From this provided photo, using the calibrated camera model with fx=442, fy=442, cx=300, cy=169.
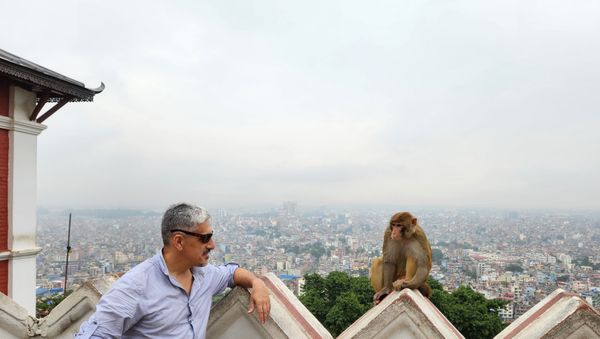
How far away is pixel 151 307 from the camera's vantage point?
6.93 feet

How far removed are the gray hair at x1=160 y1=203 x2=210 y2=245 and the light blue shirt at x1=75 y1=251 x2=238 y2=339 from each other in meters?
0.15

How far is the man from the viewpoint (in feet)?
6.71

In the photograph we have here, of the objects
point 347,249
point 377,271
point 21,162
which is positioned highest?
point 21,162

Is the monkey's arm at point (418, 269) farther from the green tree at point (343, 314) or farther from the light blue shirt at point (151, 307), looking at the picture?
the green tree at point (343, 314)

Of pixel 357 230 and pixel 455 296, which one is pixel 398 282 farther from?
pixel 357 230

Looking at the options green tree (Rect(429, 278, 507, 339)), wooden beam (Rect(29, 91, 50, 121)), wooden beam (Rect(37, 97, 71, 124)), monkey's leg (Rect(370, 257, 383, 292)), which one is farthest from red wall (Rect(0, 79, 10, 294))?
green tree (Rect(429, 278, 507, 339))

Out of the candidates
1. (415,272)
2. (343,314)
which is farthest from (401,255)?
(343,314)

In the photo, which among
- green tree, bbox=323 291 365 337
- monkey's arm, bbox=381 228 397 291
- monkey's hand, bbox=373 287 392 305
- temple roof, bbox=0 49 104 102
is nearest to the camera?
monkey's hand, bbox=373 287 392 305

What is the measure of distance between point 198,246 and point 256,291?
1.21 ft

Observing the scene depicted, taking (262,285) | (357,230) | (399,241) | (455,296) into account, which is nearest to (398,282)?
(399,241)

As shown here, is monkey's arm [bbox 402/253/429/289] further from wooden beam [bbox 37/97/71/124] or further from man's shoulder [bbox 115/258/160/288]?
wooden beam [bbox 37/97/71/124]

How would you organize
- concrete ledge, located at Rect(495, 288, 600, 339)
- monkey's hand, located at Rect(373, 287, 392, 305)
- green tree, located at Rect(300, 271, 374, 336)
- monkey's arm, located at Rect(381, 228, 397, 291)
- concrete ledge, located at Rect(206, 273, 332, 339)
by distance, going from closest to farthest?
concrete ledge, located at Rect(495, 288, 600, 339) < concrete ledge, located at Rect(206, 273, 332, 339) < monkey's hand, located at Rect(373, 287, 392, 305) < monkey's arm, located at Rect(381, 228, 397, 291) < green tree, located at Rect(300, 271, 374, 336)

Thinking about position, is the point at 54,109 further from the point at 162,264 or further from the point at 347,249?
the point at 347,249

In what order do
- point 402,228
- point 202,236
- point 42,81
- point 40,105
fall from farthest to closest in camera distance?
point 40,105, point 42,81, point 402,228, point 202,236
